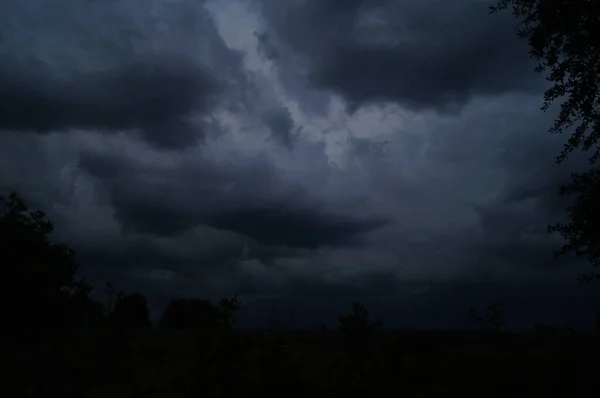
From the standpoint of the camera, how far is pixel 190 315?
79.4 feet

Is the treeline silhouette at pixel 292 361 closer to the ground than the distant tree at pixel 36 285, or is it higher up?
closer to the ground

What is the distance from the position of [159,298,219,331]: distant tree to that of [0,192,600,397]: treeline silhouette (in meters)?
0.10

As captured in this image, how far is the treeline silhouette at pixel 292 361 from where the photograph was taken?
13305mm

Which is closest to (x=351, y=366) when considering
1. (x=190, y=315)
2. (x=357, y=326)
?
(x=357, y=326)

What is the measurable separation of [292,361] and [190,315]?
34.9 feet

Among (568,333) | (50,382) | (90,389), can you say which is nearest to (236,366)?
(90,389)

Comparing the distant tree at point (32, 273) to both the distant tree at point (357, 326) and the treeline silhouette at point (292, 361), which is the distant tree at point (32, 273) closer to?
the treeline silhouette at point (292, 361)

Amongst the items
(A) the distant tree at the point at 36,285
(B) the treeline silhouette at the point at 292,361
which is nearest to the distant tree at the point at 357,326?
(B) the treeline silhouette at the point at 292,361

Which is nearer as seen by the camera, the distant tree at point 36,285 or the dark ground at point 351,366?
the dark ground at point 351,366

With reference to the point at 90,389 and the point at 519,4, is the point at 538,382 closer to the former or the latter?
the point at 519,4

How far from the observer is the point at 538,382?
12828 millimetres

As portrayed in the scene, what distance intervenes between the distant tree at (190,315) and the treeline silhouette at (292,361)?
104 mm

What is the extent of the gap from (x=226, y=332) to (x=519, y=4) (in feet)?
33.5

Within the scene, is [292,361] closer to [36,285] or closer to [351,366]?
[351,366]
